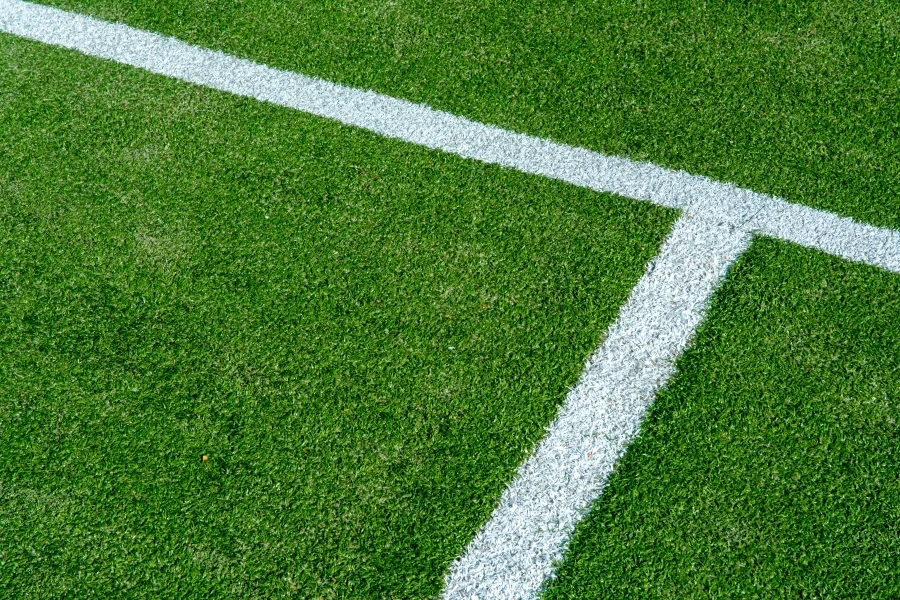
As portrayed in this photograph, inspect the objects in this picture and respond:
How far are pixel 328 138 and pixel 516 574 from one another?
1.82 meters

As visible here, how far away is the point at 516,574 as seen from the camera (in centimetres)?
234

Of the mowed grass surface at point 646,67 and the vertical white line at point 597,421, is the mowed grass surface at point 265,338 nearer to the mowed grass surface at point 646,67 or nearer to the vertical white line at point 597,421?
the vertical white line at point 597,421

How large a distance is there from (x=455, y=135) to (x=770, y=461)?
166cm

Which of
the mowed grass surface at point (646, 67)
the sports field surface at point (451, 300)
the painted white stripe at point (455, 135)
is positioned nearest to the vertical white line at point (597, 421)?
the sports field surface at point (451, 300)

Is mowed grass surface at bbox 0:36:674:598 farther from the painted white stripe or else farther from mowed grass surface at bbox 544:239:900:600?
mowed grass surface at bbox 544:239:900:600

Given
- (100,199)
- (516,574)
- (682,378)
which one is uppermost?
(100,199)

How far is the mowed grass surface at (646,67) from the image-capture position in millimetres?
3160

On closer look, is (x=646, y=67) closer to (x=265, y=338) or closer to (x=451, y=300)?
(x=451, y=300)

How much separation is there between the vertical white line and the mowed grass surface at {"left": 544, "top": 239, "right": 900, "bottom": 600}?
0.05 m

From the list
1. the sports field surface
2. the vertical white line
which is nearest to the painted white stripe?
the sports field surface

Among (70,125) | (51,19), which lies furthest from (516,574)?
(51,19)

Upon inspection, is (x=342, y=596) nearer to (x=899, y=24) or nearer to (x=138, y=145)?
(x=138, y=145)

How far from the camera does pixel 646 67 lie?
3.46 meters

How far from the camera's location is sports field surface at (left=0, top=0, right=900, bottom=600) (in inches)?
93.8
